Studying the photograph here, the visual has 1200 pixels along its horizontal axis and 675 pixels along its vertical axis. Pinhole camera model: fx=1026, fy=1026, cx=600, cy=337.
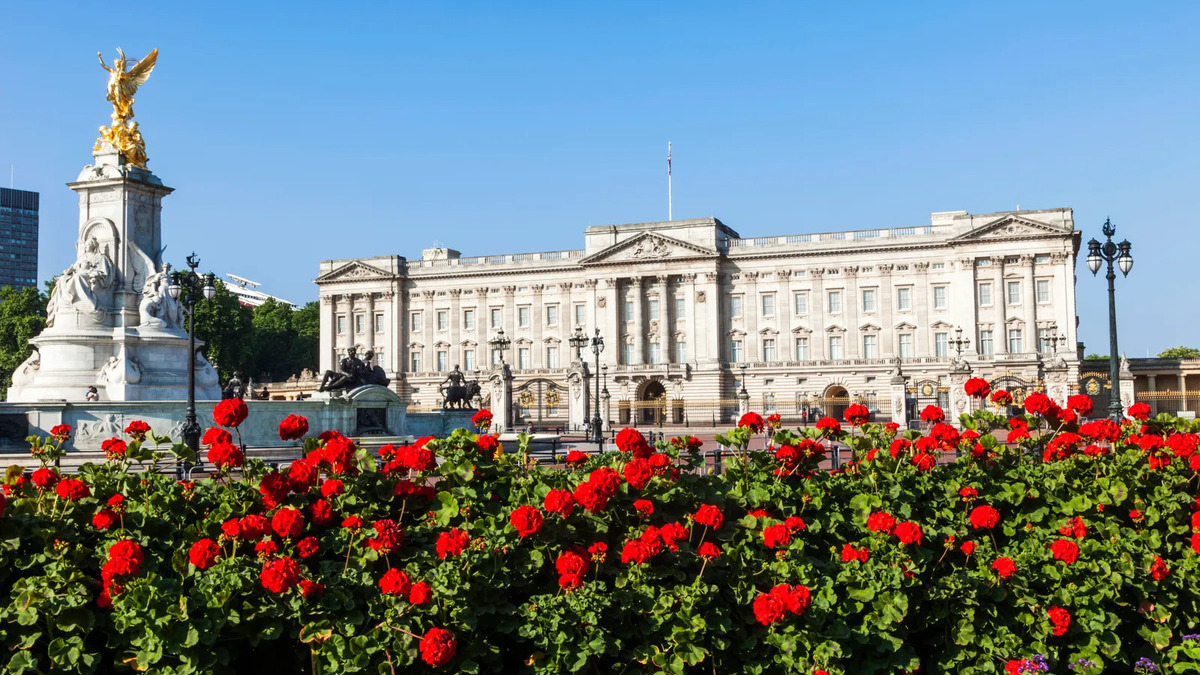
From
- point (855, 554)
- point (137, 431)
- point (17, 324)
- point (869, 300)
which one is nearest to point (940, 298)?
point (869, 300)

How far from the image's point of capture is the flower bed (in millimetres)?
6086

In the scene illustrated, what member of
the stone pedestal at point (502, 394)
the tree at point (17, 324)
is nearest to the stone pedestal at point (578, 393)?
the stone pedestal at point (502, 394)

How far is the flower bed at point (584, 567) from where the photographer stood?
609 cm

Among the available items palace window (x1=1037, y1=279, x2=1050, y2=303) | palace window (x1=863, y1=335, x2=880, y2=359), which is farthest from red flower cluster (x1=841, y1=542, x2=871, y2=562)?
palace window (x1=863, y1=335, x2=880, y2=359)

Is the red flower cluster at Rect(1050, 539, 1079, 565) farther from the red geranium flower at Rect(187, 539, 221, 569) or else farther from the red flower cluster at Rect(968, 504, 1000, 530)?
the red geranium flower at Rect(187, 539, 221, 569)

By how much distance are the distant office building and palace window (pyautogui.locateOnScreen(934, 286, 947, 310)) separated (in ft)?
538

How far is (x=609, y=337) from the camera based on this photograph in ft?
283

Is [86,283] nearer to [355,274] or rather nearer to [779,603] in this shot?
[779,603]

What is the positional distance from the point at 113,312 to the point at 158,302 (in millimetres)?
1185

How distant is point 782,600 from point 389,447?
3.07 m

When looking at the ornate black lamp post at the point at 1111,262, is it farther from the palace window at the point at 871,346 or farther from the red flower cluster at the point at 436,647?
the palace window at the point at 871,346

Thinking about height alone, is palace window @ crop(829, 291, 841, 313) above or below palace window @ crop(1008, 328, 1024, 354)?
above

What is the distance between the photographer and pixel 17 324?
80.3 meters

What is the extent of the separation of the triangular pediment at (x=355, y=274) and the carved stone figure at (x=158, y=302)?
6479 cm
